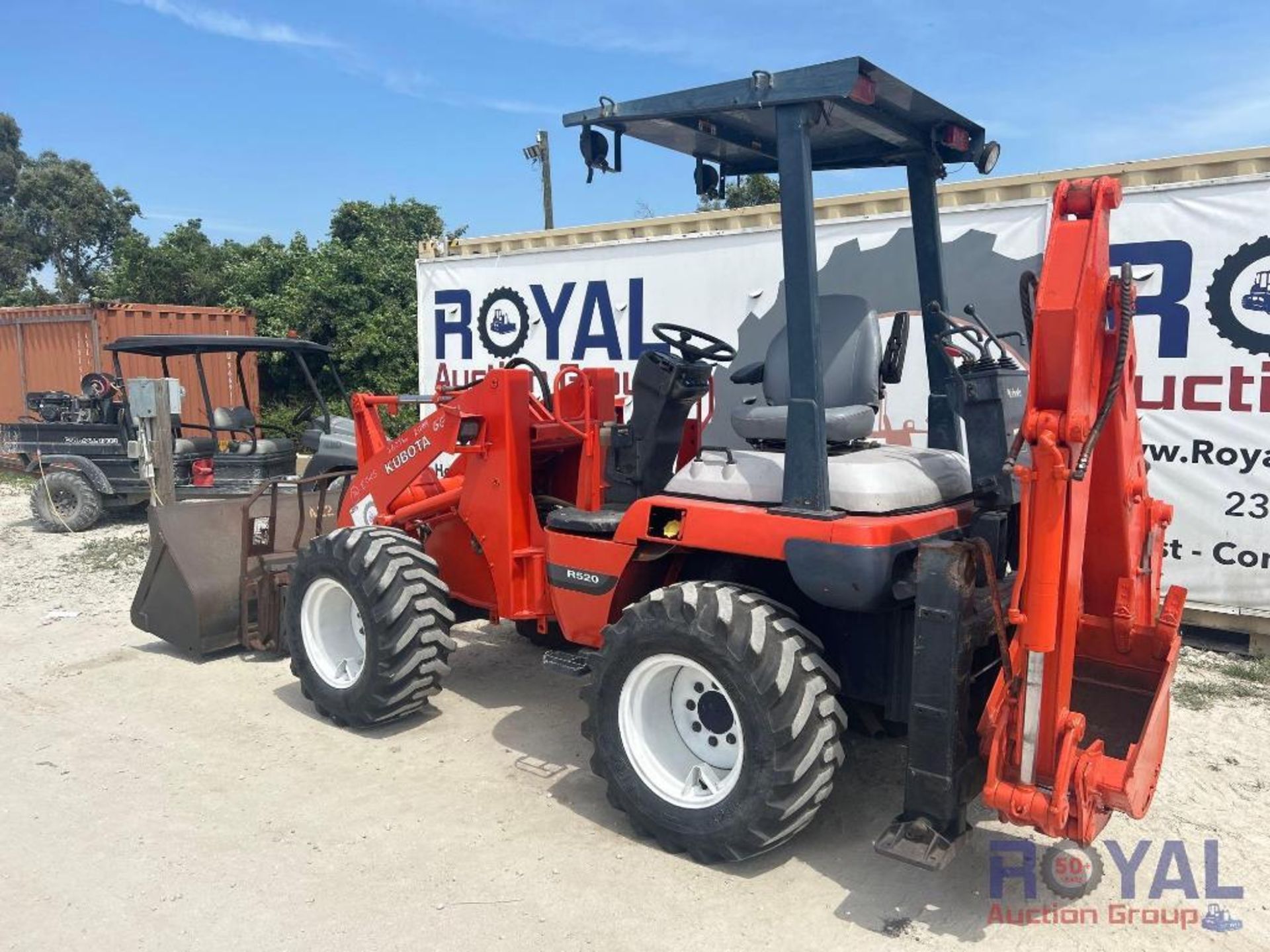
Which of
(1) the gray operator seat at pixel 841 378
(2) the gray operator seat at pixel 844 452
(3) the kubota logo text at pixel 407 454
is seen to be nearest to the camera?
(2) the gray operator seat at pixel 844 452

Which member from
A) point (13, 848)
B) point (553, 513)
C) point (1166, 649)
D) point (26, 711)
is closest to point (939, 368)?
point (1166, 649)

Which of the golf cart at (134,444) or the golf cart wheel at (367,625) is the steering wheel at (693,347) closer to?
the golf cart wheel at (367,625)

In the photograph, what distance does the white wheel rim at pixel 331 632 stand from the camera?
494cm

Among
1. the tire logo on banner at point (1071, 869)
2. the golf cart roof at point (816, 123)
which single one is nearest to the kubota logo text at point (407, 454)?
the golf cart roof at point (816, 123)

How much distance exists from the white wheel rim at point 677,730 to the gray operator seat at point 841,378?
996mm

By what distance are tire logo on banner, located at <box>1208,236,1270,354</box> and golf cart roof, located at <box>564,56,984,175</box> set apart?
2.80 m

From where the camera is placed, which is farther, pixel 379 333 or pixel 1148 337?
pixel 379 333

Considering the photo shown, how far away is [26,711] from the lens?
505 cm

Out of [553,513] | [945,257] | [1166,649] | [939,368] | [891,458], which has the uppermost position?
[945,257]

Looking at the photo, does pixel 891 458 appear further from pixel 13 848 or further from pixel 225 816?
pixel 13 848

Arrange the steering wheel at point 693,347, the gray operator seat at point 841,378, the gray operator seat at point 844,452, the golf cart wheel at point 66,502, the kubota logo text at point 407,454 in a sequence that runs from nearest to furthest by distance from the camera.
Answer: the gray operator seat at point 844,452, the gray operator seat at point 841,378, the steering wheel at point 693,347, the kubota logo text at point 407,454, the golf cart wheel at point 66,502

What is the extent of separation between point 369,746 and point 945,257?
4.95 meters

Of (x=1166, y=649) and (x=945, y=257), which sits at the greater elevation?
(x=945, y=257)

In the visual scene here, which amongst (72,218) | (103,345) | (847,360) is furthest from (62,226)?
(847,360)
